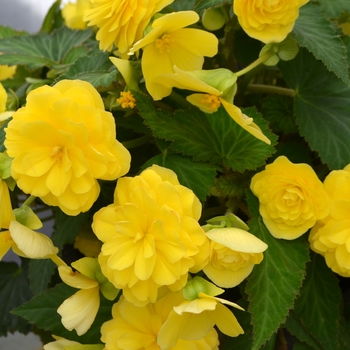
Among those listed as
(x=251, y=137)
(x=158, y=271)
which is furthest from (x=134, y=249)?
(x=251, y=137)

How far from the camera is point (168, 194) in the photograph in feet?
1.21

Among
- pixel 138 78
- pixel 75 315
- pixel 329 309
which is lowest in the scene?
pixel 329 309

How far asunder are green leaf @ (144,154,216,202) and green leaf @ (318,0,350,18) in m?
0.26

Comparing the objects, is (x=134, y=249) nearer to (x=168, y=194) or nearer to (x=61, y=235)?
(x=168, y=194)

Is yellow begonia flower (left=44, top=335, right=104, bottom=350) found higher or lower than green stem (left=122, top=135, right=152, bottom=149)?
lower

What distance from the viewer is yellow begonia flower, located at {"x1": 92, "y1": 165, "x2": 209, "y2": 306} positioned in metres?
0.36

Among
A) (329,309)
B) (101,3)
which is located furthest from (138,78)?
(329,309)

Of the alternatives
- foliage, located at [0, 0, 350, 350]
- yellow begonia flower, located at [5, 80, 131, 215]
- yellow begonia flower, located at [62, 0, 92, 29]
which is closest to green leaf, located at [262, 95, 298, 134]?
foliage, located at [0, 0, 350, 350]

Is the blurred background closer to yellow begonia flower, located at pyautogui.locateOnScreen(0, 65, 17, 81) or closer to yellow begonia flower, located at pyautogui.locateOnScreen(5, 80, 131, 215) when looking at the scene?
yellow begonia flower, located at pyautogui.locateOnScreen(0, 65, 17, 81)

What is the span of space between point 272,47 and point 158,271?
24cm

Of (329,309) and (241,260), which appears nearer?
(241,260)

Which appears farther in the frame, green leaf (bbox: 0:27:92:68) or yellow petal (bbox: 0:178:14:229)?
green leaf (bbox: 0:27:92:68)

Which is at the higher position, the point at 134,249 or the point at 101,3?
the point at 101,3

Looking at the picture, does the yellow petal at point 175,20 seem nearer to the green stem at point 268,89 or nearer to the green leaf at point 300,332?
the green stem at point 268,89
